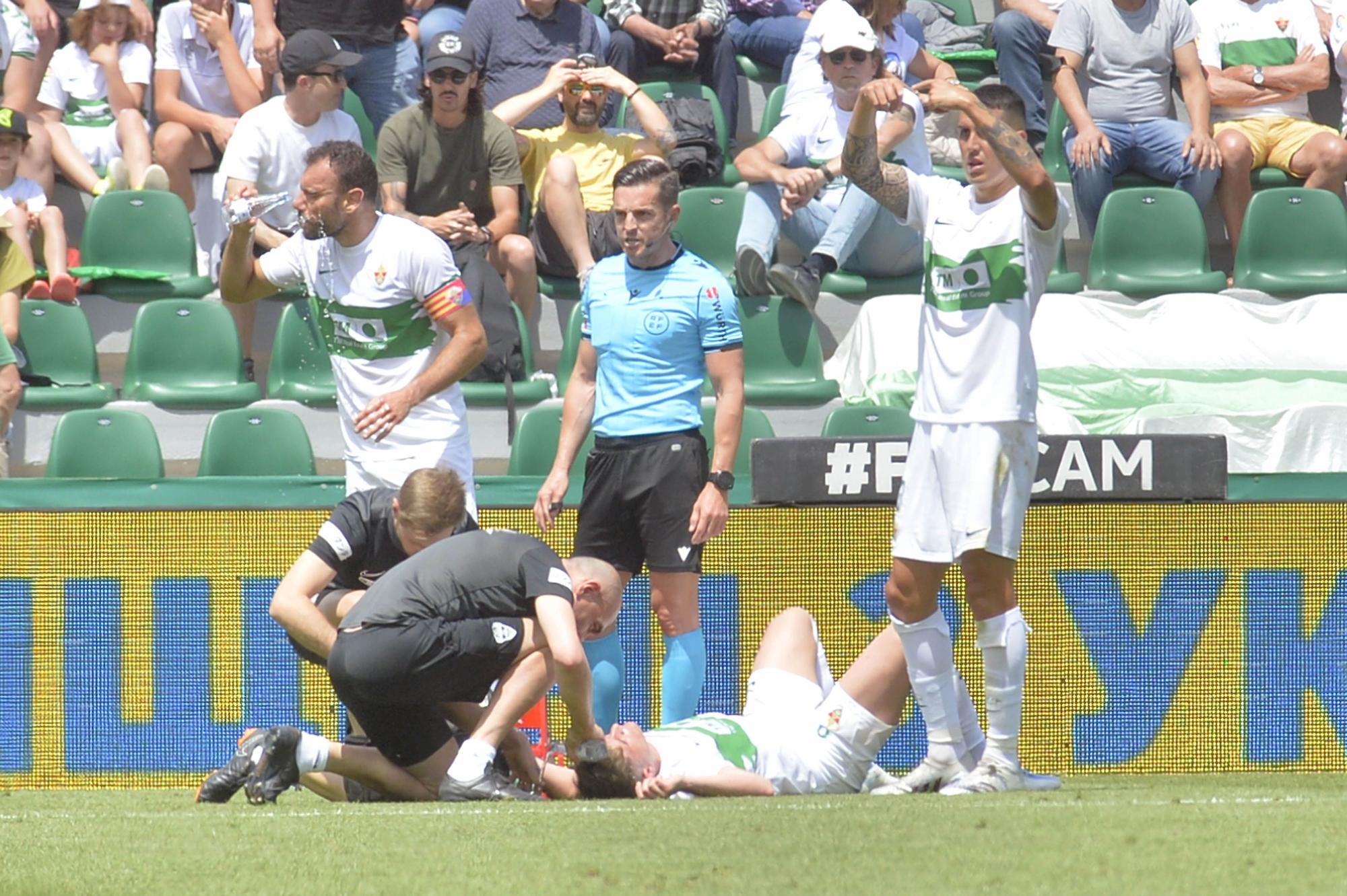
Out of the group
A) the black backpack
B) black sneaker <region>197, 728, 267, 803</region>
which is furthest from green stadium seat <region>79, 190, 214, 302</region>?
black sneaker <region>197, 728, 267, 803</region>

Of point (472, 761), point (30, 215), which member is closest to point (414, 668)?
point (472, 761)

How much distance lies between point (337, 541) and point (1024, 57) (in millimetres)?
6278

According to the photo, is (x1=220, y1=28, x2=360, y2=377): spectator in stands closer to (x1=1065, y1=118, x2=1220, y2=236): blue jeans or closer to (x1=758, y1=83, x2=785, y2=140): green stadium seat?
(x1=758, y1=83, x2=785, y2=140): green stadium seat

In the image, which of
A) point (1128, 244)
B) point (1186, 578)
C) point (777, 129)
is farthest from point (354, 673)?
point (1128, 244)

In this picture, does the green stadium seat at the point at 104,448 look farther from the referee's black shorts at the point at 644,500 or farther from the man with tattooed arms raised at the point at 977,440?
the man with tattooed arms raised at the point at 977,440

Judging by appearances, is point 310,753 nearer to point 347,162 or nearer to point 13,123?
point 347,162

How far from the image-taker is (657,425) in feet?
18.9

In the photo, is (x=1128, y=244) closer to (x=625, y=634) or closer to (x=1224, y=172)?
(x=1224, y=172)

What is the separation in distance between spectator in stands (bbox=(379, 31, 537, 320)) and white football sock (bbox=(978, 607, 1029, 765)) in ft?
13.7

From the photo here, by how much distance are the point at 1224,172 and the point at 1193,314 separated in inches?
58.1

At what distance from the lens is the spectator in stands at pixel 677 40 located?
1023cm

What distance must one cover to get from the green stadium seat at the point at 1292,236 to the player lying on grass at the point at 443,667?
5.79 metres

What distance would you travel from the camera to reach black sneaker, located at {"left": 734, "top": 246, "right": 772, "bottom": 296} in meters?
8.59

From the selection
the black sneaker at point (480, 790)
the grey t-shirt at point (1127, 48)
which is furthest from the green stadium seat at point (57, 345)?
the grey t-shirt at point (1127, 48)
